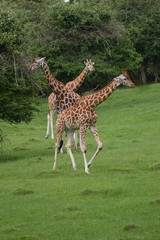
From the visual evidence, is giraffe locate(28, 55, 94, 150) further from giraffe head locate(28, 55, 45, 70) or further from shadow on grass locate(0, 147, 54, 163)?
shadow on grass locate(0, 147, 54, 163)

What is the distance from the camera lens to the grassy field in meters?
10.5

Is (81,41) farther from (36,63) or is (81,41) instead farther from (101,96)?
(101,96)

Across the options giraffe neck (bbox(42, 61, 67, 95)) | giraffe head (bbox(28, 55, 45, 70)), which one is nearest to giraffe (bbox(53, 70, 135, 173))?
giraffe head (bbox(28, 55, 45, 70))

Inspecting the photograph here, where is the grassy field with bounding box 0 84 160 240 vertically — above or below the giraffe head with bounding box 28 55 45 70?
below

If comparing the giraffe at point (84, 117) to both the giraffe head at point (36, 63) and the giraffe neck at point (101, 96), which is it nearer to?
the giraffe neck at point (101, 96)

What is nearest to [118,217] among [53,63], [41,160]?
[41,160]

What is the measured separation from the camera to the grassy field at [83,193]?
10.5 meters

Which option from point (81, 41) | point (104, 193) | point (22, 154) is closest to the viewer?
point (104, 193)

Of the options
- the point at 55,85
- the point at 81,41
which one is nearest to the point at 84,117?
the point at 55,85

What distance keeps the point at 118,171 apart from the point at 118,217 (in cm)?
530

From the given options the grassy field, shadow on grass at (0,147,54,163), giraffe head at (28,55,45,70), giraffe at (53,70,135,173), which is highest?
giraffe head at (28,55,45,70)

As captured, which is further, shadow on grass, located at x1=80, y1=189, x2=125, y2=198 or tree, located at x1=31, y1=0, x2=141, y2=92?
tree, located at x1=31, y1=0, x2=141, y2=92

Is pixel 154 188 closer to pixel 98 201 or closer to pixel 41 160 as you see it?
pixel 98 201

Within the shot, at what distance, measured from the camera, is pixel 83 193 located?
13438 mm
